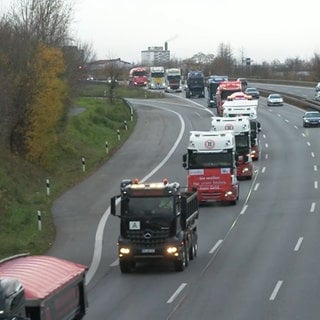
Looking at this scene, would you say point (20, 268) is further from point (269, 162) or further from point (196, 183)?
point (269, 162)

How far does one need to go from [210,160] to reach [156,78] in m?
82.9

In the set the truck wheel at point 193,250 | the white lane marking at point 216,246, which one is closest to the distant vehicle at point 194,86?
the white lane marking at point 216,246

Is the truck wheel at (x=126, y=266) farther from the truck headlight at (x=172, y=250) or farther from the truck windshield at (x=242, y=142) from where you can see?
the truck windshield at (x=242, y=142)

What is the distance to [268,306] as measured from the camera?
21.4m

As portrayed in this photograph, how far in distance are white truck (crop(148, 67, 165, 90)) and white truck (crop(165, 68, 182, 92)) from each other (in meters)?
0.64

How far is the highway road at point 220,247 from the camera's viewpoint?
71.5ft

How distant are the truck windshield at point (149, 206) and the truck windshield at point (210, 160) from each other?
1328 centimetres

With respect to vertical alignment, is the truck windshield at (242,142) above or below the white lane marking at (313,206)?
above

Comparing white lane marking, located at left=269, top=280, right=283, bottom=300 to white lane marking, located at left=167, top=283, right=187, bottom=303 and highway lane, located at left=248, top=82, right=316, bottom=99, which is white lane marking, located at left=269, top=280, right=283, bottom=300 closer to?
white lane marking, located at left=167, top=283, right=187, bottom=303

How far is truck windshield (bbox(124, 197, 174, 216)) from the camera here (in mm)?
25734

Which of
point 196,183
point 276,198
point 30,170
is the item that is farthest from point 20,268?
point 30,170

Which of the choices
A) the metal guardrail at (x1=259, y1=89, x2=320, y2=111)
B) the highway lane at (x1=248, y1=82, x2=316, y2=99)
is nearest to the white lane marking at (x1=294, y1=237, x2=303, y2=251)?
the metal guardrail at (x1=259, y1=89, x2=320, y2=111)

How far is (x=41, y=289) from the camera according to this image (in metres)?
14.2

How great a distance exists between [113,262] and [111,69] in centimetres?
6904
